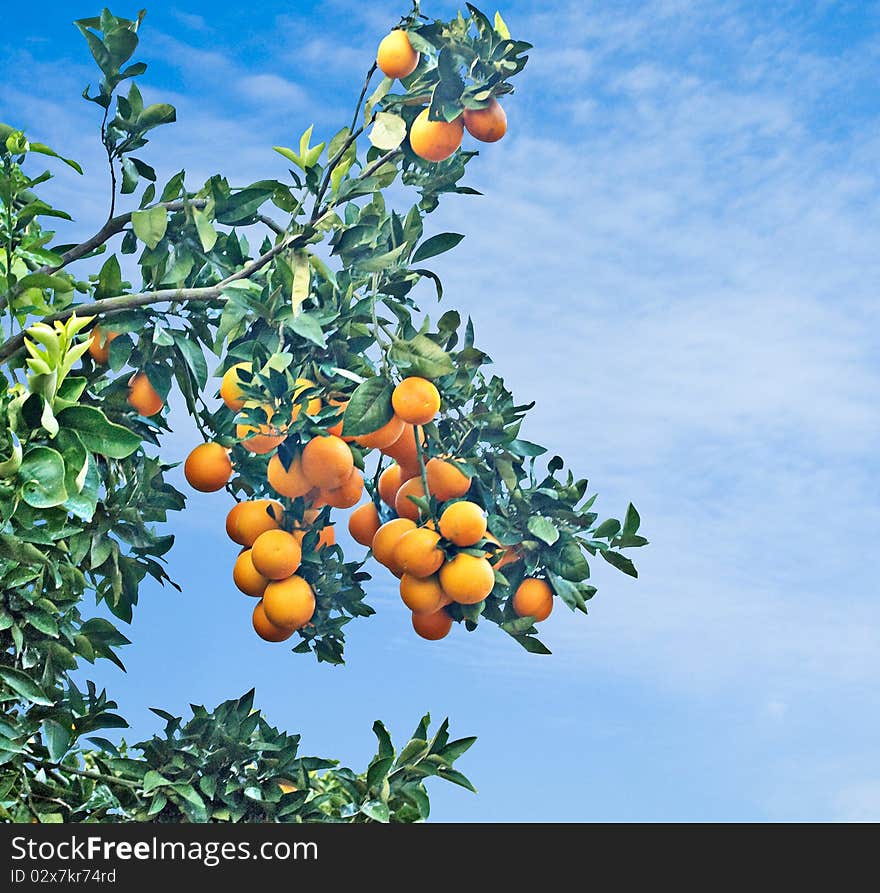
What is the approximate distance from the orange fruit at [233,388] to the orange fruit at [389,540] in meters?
0.48

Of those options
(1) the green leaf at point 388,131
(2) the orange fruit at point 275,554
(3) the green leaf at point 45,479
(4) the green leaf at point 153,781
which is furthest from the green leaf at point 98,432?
(1) the green leaf at point 388,131

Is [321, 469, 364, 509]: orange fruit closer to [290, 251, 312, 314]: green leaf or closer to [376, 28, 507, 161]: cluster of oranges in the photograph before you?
[290, 251, 312, 314]: green leaf

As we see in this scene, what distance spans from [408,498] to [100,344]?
0.86m

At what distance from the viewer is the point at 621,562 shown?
286 cm

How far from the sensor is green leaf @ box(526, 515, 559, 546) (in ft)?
9.00

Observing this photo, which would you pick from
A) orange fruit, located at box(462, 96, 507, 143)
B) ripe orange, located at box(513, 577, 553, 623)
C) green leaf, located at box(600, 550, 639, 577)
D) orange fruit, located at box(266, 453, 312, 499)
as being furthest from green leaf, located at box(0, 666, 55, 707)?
orange fruit, located at box(462, 96, 507, 143)

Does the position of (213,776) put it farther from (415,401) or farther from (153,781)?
(415,401)

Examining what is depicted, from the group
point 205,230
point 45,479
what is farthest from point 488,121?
point 45,479

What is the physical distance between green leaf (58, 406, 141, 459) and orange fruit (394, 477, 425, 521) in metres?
1.06

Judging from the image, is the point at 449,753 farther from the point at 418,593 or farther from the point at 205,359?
the point at 205,359

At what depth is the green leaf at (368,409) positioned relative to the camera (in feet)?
8.25

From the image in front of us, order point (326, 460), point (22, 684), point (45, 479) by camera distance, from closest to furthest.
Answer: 1. point (45, 479)
2. point (22, 684)
3. point (326, 460)

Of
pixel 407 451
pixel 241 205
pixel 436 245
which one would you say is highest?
pixel 241 205

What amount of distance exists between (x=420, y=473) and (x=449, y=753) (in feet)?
2.25
